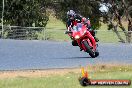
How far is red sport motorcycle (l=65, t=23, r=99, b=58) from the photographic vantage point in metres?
19.0

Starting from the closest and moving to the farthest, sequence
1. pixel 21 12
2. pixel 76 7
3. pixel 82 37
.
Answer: pixel 82 37, pixel 21 12, pixel 76 7

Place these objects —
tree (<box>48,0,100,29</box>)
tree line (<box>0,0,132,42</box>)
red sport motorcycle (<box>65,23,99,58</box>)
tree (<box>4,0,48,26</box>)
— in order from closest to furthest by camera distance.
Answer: red sport motorcycle (<box>65,23,99,58</box>), tree (<box>4,0,48,26</box>), tree line (<box>0,0,132,42</box>), tree (<box>48,0,100,29</box>)

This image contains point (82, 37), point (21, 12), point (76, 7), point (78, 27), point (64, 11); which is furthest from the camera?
point (76, 7)

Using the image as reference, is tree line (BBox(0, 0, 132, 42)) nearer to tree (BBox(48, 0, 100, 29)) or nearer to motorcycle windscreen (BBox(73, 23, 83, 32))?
tree (BBox(48, 0, 100, 29))

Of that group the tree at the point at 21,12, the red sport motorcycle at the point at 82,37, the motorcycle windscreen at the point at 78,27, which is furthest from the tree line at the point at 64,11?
the motorcycle windscreen at the point at 78,27

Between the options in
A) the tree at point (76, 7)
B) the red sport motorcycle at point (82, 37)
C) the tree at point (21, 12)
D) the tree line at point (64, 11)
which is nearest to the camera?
the red sport motorcycle at point (82, 37)

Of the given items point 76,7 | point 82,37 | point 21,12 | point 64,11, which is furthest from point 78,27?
point 76,7

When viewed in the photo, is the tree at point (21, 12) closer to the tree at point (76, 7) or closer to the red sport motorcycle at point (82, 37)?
the tree at point (76, 7)

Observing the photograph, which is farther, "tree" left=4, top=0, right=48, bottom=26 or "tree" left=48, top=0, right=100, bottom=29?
"tree" left=48, top=0, right=100, bottom=29

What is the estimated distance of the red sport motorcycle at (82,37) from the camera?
62.3ft

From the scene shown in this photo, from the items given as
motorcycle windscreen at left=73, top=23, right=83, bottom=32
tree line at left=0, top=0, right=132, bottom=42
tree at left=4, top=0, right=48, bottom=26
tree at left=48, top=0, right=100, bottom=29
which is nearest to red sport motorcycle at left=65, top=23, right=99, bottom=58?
motorcycle windscreen at left=73, top=23, right=83, bottom=32

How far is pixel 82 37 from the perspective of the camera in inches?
769

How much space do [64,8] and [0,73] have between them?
35.2 m

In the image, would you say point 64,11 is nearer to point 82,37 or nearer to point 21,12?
point 21,12
